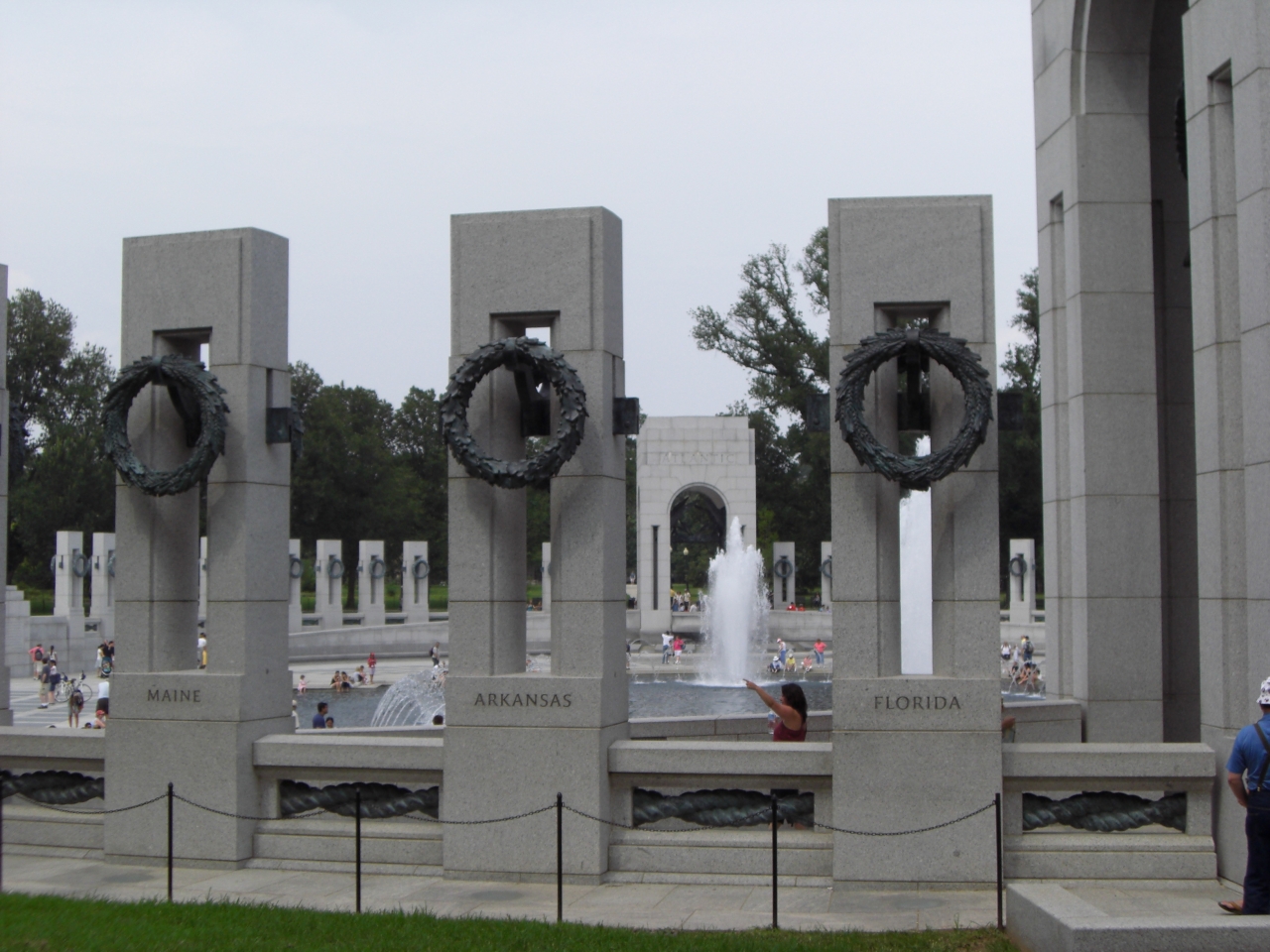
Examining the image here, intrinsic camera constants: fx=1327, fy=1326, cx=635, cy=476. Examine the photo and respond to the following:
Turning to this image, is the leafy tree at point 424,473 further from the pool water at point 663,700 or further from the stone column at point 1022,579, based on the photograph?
the pool water at point 663,700

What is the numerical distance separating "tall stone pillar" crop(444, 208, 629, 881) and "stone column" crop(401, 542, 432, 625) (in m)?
45.6

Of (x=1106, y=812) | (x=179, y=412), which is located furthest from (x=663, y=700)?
(x=1106, y=812)

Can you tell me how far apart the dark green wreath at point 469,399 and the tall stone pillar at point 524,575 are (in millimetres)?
379

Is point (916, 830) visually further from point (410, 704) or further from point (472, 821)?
point (410, 704)

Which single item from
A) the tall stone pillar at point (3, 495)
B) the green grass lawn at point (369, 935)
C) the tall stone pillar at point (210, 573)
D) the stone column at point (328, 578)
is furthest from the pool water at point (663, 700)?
the stone column at point (328, 578)

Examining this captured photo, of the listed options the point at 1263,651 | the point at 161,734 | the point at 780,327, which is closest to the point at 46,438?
the point at 780,327

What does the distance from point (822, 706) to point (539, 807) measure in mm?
17911

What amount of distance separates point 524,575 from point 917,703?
3.74 m

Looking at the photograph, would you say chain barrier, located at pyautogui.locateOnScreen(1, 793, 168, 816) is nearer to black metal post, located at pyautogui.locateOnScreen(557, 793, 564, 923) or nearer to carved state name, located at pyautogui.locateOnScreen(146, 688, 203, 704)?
carved state name, located at pyautogui.locateOnScreen(146, 688, 203, 704)

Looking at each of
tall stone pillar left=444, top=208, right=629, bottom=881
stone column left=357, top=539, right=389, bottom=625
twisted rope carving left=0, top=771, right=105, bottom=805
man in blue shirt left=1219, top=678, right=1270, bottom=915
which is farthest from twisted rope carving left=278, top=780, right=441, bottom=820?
stone column left=357, top=539, right=389, bottom=625

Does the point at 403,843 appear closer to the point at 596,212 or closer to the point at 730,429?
the point at 596,212

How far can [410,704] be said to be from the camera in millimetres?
27484

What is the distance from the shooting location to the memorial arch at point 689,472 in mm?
55594

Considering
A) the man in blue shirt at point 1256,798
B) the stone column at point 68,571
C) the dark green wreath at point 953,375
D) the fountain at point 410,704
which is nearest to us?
the man in blue shirt at point 1256,798
